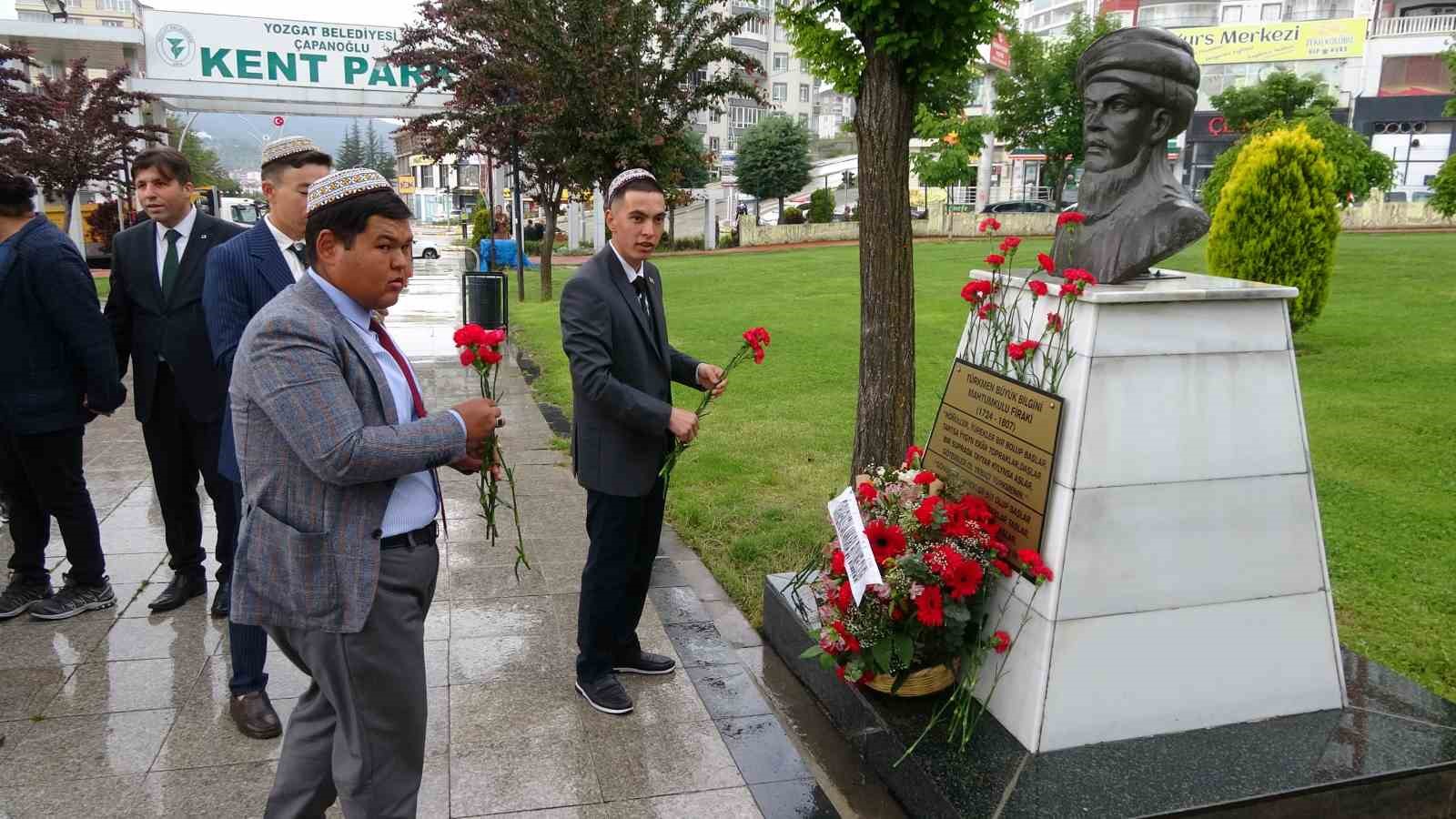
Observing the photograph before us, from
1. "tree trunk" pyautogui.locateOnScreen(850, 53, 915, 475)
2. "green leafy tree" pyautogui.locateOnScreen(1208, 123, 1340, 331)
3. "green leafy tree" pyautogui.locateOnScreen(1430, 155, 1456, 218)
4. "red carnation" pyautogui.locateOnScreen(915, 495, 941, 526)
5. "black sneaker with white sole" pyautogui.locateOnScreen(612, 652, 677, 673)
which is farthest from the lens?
"green leafy tree" pyautogui.locateOnScreen(1430, 155, 1456, 218)

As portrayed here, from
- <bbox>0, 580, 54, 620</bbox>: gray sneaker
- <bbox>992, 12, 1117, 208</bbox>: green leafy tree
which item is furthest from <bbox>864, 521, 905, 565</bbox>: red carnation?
<bbox>992, 12, 1117, 208</bbox>: green leafy tree

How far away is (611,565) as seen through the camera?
3.60 m

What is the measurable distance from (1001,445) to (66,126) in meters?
23.6

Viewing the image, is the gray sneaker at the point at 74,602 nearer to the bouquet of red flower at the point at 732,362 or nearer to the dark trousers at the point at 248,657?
the dark trousers at the point at 248,657

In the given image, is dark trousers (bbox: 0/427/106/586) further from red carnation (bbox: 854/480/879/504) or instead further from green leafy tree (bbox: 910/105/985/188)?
green leafy tree (bbox: 910/105/985/188)

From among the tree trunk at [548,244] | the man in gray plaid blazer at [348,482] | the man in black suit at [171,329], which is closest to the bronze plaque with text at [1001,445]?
the man in gray plaid blazer at [348,482]

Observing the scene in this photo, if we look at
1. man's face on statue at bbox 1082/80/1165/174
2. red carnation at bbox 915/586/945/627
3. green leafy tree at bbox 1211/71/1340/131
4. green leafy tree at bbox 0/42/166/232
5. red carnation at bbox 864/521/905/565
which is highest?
green leafy tree at bbox 1211/71/1340/131

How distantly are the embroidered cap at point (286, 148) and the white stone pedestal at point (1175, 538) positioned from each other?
8.56ft

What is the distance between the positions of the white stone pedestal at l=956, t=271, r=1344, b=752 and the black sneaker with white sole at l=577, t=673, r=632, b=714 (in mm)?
1335

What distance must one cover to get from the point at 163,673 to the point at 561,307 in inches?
84.8

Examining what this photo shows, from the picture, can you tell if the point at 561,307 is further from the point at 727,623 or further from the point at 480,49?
the point at 480,49

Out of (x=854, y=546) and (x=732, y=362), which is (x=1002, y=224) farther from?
(x=854, y=546)

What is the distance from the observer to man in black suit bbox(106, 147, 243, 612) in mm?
4027

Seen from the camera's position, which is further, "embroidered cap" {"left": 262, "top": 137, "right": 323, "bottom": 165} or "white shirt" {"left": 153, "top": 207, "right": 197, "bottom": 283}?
"white shirt" {"left": 153, "top": 207, "right": 197, "bottom": 283}
